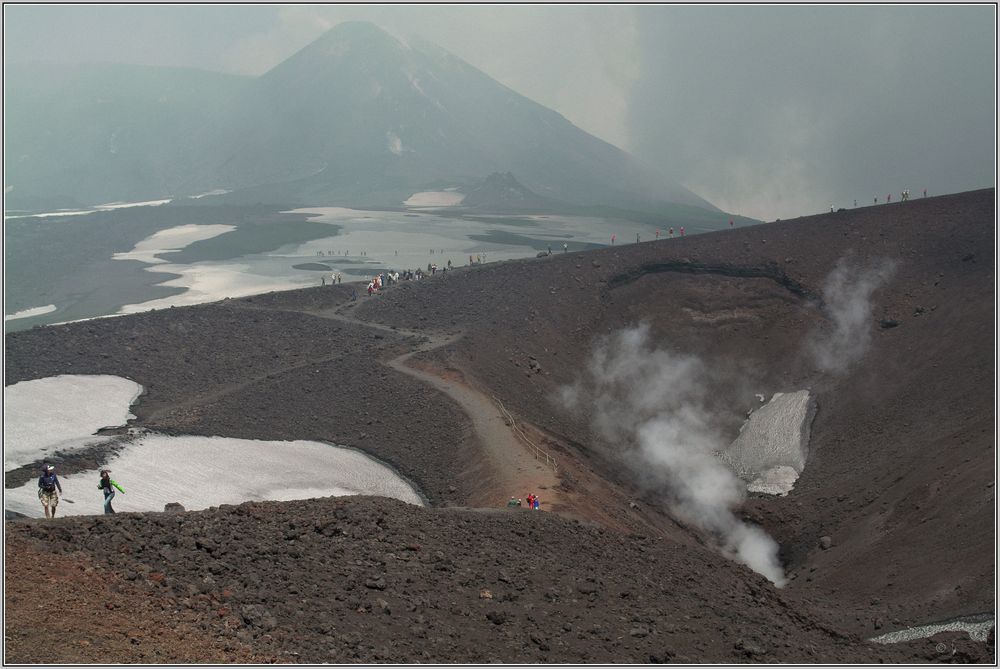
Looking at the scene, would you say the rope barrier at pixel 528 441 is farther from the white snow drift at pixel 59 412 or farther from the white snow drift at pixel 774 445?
the white snow drift at pixel 59 412

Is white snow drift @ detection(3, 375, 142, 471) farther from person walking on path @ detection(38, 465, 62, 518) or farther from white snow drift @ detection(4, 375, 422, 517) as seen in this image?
person walking on path @ detection(38, 465, 62, 518)

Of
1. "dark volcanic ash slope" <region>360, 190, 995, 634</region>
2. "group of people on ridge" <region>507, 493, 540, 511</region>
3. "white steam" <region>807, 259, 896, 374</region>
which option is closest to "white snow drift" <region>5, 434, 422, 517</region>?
"group of people on ridge" <region>507, 493, 540, 511</region>

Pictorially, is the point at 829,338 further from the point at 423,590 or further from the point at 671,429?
the point at 423,590

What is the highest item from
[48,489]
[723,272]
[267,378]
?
[723,272]

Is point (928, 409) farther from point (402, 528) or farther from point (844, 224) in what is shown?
point (402, 528)

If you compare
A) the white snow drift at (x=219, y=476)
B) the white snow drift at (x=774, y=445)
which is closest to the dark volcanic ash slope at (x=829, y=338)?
the white snow drift at (x=774, y=445)

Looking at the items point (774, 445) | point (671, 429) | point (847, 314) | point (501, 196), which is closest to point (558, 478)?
point (671, 429)
